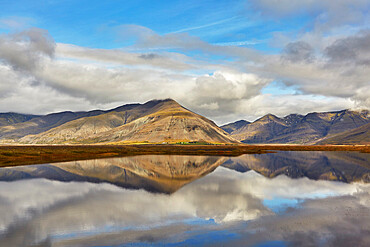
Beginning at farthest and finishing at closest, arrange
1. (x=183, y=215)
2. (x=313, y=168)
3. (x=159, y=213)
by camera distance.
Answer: (x=313, y=168)
(x=159, y=213)
(x=183, y=215)

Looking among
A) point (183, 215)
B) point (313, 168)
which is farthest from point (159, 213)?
point (313, 168)

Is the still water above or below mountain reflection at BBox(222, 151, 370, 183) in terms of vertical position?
above

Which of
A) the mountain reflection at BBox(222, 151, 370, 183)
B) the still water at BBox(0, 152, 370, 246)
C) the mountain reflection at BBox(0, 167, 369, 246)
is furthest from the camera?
the mountain reflection at BBox(222, 151, 370, 183)

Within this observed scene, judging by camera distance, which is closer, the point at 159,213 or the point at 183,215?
the point at 183,215

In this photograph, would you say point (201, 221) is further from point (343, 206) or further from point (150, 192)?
point (343, 206)

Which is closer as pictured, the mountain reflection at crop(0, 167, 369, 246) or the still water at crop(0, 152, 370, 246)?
the still water at crop(0, 152, 370, 246)

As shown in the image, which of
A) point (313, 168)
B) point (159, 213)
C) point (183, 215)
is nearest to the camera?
point (183, 215)

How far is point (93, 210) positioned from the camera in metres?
24.9

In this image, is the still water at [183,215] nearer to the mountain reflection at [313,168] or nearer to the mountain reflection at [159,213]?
the mountain reflection at [159,213]

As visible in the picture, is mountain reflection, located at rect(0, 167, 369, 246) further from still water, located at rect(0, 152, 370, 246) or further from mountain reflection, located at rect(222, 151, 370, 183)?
mountain reflection, located at rect(222, 151, 370, 183)

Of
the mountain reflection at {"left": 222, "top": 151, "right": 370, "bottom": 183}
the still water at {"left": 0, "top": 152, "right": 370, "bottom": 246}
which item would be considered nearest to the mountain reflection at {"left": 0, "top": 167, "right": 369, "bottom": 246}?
the still water at {"left": 0, "top": 152, "right": 370, "bottom": 246}

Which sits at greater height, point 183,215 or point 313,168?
point 183,215

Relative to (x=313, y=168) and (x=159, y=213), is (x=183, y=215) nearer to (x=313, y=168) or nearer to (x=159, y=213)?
(x=159, y=213)

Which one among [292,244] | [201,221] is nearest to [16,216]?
[201,221]
